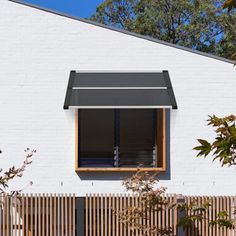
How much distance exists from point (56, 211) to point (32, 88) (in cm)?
419

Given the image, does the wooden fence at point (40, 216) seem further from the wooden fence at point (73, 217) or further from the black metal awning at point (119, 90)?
the black metal awning at point (119, 90)

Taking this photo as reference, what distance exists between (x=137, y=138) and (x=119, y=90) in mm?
4804

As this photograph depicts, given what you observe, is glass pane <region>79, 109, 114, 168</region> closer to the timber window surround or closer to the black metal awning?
the timber window surround

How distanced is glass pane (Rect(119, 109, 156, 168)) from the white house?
32 centimetres

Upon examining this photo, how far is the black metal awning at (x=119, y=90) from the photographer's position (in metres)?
13.5

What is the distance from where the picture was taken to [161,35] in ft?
107

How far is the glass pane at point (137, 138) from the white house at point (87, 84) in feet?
1.04

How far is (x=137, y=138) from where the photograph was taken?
18609mm

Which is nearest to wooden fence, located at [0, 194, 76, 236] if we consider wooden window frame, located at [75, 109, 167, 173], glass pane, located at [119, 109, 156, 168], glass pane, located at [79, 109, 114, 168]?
wooden window frame, located at [75, 109, 167, 173]

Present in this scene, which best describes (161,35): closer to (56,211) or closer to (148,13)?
(148,13)

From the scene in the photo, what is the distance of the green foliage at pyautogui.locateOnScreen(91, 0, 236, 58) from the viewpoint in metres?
31.3

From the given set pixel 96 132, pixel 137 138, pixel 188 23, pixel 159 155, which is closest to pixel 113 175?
pixel 159 155

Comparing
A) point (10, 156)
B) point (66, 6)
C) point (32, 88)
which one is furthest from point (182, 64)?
point (66, 6)

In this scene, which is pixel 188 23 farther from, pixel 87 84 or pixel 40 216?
pixel 40 216
